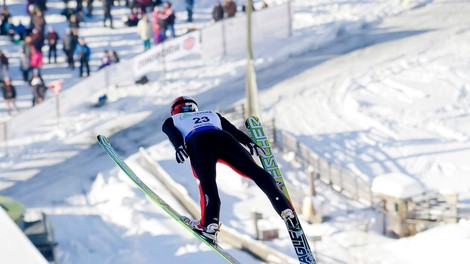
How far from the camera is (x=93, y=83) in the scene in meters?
21.7

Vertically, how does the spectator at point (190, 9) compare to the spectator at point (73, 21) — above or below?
below

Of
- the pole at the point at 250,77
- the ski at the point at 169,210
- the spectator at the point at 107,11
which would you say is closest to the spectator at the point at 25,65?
the spectator at the point at 107,11

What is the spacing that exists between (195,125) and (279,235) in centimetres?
744

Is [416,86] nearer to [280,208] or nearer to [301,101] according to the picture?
[301,101]

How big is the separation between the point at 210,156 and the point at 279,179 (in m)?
1.04

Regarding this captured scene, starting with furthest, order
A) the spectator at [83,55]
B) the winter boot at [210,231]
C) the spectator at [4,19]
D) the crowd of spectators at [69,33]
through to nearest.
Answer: the spectator at [4,19]
the spectator at [83,55]
the crowd of spectators at [69,33]
the winter boot at [210,231]

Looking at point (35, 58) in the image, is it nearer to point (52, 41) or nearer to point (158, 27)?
point (52, 41)

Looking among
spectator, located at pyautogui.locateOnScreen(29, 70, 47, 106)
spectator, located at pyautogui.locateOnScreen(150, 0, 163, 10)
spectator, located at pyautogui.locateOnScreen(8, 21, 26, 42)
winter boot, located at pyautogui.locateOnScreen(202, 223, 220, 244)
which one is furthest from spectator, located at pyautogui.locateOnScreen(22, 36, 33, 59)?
winter boot, located at pyautogui.locateOnScreen(202, 223, 220, 244)

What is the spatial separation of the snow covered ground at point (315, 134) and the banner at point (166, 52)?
1.46ft

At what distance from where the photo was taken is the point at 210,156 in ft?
30.1

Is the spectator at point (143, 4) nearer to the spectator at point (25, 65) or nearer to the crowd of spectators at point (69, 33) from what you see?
the crowd of spectators at point (69, 33)

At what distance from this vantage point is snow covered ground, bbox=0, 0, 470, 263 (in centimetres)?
1653

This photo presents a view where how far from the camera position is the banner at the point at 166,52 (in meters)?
22.6

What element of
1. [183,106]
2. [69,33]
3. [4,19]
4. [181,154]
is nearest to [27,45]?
[69,33]
